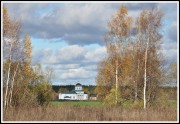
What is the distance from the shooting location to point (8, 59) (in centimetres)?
1950

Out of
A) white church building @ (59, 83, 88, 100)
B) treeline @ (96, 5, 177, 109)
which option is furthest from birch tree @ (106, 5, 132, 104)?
white church building @ (59, 83, 88, 100)

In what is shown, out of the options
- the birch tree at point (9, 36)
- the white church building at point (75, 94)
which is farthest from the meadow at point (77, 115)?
the white church building at point (75, 94)

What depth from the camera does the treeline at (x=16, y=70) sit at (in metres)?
19.1

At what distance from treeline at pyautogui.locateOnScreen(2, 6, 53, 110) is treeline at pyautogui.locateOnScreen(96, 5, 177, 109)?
467 centimetres

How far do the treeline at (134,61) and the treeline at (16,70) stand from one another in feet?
15.3

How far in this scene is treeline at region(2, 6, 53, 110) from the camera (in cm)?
1908

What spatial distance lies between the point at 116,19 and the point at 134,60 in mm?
2770

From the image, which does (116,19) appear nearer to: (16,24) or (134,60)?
(134,60)

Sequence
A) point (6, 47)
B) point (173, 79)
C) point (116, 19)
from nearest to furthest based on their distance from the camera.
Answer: point (6, 47)
point (116, 19)
point (173, 79)

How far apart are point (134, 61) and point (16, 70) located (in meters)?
7.04

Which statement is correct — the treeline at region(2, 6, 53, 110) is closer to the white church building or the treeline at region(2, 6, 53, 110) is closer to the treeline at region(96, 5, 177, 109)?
the treeline at region(96, 5, 177, 109)

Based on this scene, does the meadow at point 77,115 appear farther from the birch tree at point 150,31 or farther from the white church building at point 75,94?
the white church building at point 75,94

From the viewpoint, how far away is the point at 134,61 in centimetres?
2156

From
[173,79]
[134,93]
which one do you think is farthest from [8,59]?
[173,79]
